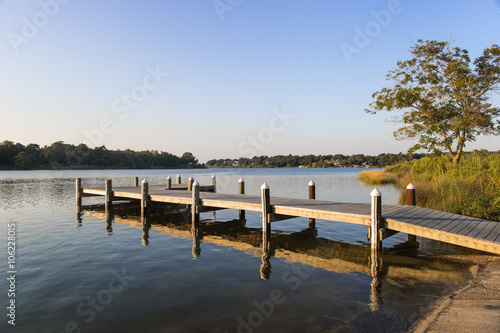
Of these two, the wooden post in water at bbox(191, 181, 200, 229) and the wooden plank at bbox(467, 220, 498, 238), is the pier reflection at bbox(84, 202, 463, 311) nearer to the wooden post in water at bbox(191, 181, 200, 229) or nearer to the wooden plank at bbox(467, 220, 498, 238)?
the wooden post in water at bbox(191, 181, 200, 229)

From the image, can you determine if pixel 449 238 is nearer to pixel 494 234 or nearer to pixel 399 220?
pixel 494 234

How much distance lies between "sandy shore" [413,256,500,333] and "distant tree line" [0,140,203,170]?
106036 millimetres

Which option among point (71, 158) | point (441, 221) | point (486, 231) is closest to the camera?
point (486, 231)

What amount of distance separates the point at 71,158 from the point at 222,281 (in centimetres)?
10626

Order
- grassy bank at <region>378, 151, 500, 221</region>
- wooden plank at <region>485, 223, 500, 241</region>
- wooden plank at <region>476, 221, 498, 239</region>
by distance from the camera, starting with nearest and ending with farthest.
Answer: wooden plank at <region>485, 223, 500, 241</region>
wooden plank at <region>476, 221, 498, 239</region>
grassy bank at <region>378, 151, 500, 221</region>

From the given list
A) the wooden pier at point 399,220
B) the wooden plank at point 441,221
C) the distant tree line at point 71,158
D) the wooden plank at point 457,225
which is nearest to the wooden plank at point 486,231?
the wooden pier at point 399,220

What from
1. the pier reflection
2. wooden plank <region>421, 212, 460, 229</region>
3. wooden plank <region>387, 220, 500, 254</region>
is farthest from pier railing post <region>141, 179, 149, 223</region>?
wooden plank <region>421, 212, 460, 229</region>

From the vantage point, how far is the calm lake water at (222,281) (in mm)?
5660

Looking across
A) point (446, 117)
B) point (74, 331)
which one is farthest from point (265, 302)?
point (446, 117)

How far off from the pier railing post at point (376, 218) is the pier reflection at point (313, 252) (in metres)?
0.33

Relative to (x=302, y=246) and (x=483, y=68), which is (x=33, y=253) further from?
(x=483, y=68)

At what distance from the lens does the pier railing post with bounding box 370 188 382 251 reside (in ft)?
29.9

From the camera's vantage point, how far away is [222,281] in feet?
25.0

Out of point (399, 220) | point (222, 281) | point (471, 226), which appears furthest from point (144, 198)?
point (471, 226)
